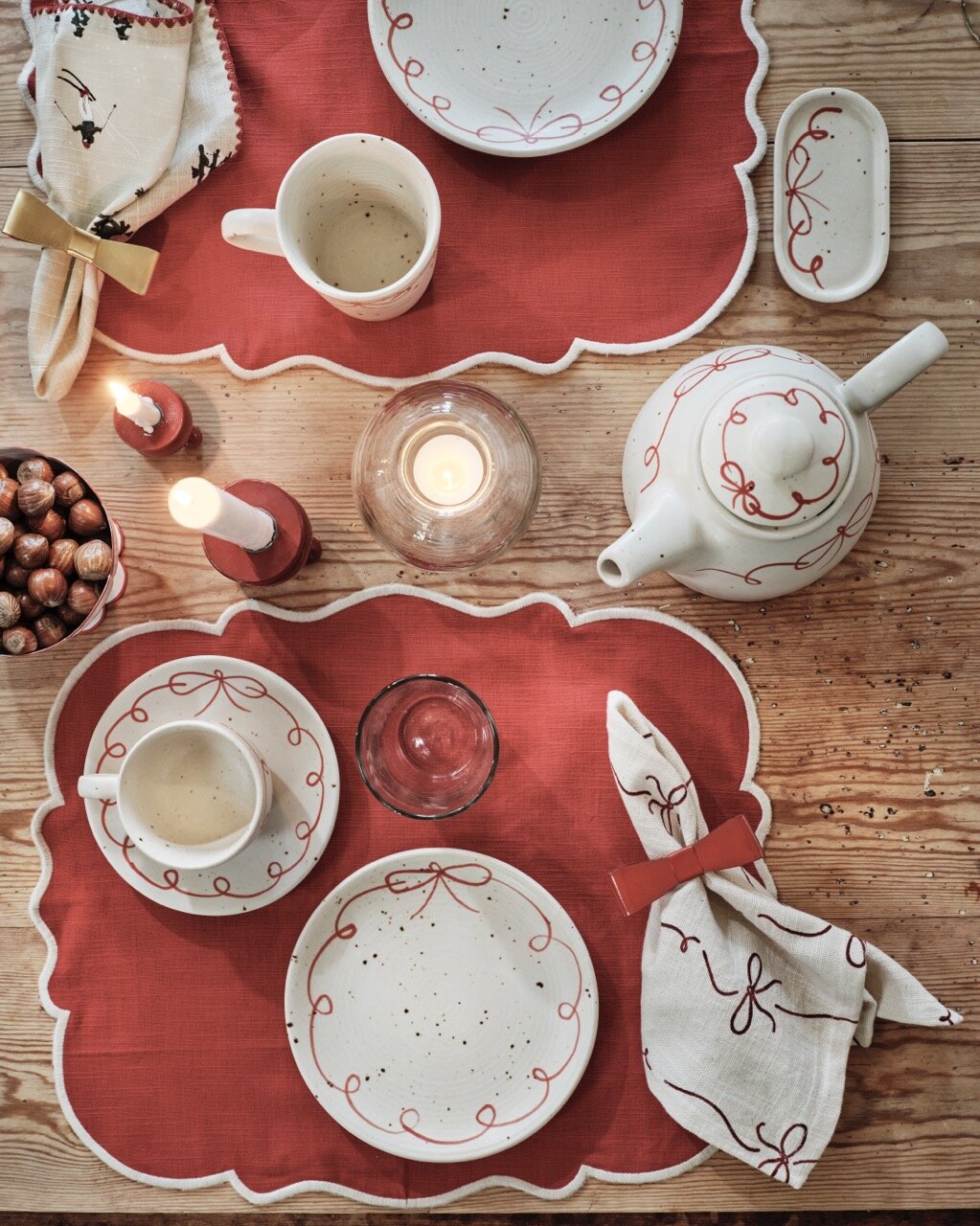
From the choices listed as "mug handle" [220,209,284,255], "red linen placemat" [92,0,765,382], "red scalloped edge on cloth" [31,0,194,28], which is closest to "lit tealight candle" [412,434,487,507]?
"red linen placemat" [92,0,765,382]

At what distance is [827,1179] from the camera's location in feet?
2.81

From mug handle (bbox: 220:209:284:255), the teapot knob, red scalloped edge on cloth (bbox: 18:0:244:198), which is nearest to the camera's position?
the teapot knob

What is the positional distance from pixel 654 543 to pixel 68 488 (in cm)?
53

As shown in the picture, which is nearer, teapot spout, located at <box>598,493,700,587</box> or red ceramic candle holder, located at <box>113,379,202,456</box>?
teapot spout, located at <box>598,493,700,587</box>

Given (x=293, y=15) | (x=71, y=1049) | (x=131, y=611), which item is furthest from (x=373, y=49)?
(x=71, y=1049)

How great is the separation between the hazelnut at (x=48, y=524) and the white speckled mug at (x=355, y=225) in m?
0.29

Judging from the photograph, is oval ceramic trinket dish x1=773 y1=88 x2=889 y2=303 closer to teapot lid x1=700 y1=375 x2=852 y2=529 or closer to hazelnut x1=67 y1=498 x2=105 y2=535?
teapot lid x1=700 y1=375 x2=852 y2=529

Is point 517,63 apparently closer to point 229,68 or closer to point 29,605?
point 229,68

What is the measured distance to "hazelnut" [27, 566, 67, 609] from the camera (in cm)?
80

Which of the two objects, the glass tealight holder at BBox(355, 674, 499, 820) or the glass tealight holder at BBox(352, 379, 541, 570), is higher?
the glass tealight holder at BBox(352, 379, 541, 570)

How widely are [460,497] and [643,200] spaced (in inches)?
14.1

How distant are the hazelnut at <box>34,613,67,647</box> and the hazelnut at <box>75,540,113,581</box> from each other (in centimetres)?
5

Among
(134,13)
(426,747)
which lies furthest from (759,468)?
(134,13)

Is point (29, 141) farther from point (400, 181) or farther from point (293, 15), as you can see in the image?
point (400, 181)
